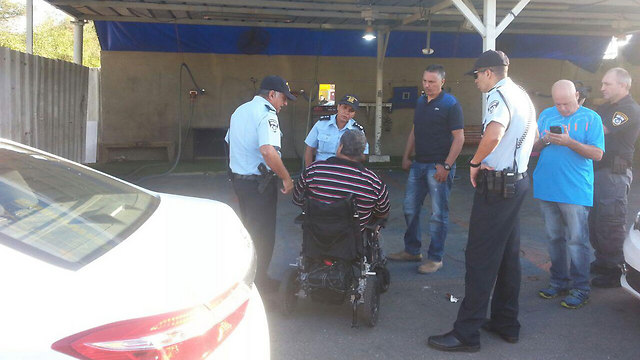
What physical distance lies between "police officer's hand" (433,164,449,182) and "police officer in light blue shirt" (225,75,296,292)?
1.44 m

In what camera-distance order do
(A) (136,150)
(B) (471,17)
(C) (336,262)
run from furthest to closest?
(A) (136,150), (B) (471,17), (C) (336,262)

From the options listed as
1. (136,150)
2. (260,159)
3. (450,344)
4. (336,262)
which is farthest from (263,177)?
(136,150)

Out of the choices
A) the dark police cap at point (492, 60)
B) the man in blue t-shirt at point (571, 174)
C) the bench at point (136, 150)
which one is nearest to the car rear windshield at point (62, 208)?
the dark police cap at point (492, 60)

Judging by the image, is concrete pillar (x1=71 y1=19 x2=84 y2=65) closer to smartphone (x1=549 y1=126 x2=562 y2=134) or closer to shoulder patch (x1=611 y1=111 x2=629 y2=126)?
smartphone (x1=549 y1=126 x2=562 y2=134)

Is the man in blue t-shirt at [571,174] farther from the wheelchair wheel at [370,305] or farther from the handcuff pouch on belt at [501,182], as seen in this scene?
the wheelchair wheel at [370,305]

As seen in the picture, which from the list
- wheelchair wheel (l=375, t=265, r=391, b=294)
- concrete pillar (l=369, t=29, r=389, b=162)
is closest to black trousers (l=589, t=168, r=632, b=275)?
wheelchair wheel (l=375, t=265, r=391, b=294)

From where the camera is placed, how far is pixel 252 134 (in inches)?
151

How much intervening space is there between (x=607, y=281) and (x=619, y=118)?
1.37m

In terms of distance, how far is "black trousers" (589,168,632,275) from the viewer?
4301mm

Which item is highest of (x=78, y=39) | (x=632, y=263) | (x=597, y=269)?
(x=78, y=39)

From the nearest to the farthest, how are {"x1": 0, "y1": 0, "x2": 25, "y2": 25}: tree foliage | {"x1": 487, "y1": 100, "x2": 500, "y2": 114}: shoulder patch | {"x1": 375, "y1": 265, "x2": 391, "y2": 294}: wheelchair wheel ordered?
{"x1": 487, "y1": 100, "x2": 500, "y2": 114}: shoulder patch
{"x1": 375, "y1": 265, "x2": 391, "y2": 294}: wheelchair wheel
{"x1": 0, "y1": 0, "x2": 25, "y2": 25}: tree foliage

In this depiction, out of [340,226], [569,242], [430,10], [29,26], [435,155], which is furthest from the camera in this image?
[430,10]

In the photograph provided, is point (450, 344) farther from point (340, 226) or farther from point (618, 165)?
point (618, 165)

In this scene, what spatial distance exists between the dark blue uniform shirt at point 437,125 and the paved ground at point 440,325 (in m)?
1.10
